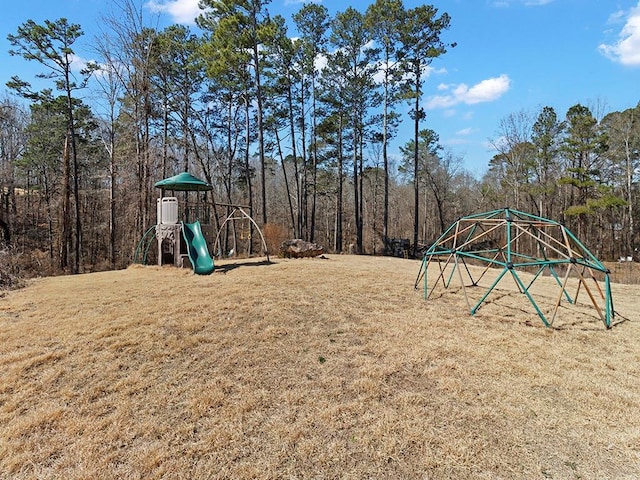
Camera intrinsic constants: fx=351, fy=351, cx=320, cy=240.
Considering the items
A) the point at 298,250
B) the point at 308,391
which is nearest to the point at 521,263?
the point at 308,391

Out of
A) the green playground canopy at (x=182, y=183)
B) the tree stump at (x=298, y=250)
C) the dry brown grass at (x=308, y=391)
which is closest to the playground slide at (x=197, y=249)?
the green playground canopy at (x=182, y=183)

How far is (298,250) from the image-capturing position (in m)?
13.2

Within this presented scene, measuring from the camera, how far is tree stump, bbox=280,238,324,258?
13.2m

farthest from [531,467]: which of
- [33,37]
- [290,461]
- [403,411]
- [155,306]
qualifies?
[33,37]

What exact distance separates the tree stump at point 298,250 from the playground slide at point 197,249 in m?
3.66

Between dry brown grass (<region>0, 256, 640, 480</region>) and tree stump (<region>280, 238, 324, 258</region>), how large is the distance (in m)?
6.55

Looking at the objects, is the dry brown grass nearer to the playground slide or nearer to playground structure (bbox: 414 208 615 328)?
playground structure (bbox: 414 208 615 328)

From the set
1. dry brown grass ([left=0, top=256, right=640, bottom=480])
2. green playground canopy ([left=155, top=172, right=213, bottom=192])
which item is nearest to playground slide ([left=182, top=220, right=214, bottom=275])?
green playground canopy ([left=155, top=172, right=213, bottom=192])

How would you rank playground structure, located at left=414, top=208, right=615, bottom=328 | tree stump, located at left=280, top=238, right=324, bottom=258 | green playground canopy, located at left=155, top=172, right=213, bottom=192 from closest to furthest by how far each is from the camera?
playground structure, located at left=414, top=208, right=615, bottom=328 → green playground canopy, located at left=155, top=172, right=213, bottom=192 → tree stump, located at left=280, top=238, right=324, bottom=258

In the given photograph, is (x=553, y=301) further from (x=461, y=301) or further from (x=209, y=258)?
(x=209, y=258)

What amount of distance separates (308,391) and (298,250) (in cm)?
968

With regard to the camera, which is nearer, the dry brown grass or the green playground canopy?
the dry brown grass

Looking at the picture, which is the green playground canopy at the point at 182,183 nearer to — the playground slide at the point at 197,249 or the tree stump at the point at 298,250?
the playground slide at the point at 197,249

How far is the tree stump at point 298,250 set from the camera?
13.2 meters
